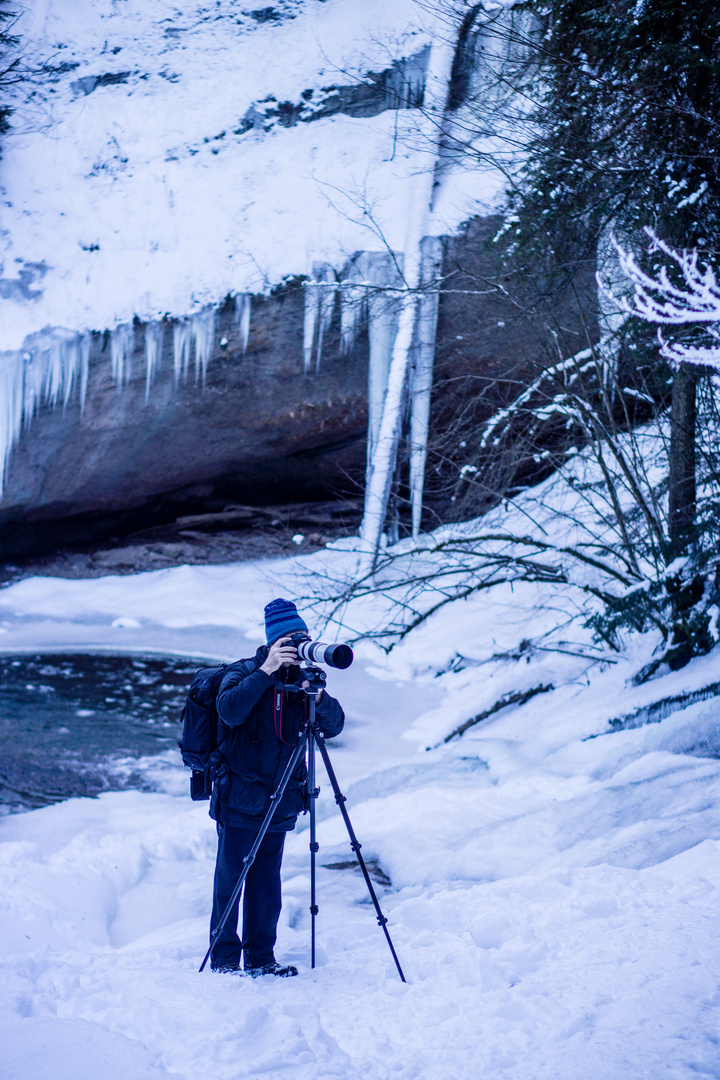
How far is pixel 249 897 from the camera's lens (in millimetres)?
3002

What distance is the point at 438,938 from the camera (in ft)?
10.2

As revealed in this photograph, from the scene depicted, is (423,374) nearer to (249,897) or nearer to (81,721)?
(81,721)

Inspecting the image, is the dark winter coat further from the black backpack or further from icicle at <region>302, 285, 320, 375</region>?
icicle at <region>302, 285, 320, 375</region>

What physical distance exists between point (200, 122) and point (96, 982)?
48.7 ft

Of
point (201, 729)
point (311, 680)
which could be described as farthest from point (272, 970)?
point (311, 680)

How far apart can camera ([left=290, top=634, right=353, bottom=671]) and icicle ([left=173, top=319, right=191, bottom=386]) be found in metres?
11.9

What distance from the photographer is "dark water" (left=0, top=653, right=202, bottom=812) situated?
6.80 m

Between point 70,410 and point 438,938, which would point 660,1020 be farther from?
point 70,410

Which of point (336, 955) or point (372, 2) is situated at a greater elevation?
point (372, 2)

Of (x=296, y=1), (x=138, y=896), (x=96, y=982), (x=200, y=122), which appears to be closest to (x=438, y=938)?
(x=96, y=982)

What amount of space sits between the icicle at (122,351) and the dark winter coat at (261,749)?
471 inches

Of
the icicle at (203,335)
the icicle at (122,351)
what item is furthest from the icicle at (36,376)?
the icicle at (203,335)

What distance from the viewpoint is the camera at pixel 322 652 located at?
105 inches

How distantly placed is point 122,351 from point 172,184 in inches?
126
